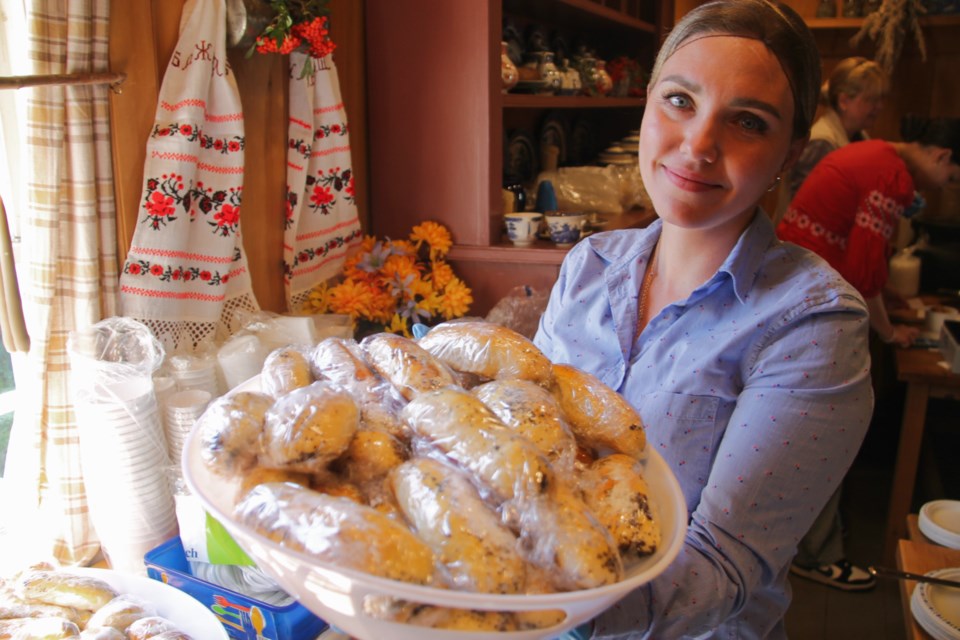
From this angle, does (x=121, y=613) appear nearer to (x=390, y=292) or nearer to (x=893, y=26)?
(x=390, y=292)

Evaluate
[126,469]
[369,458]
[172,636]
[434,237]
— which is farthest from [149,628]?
[434,237]

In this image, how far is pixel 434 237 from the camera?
6.41 feet

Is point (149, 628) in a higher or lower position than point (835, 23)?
lower

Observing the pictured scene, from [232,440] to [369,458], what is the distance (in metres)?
0.09

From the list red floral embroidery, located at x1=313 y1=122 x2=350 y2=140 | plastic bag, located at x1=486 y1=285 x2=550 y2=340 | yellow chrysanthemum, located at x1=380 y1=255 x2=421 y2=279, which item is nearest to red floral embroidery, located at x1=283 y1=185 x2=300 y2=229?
red floral embroidery, located at x1=313 y1=122 x2=350 y2=140

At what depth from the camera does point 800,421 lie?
78 cm

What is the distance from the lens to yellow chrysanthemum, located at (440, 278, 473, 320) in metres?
1.85

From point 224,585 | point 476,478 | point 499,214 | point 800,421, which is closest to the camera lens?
point 476,478

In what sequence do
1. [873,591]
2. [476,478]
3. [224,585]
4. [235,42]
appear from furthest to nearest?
[873,591]
[235,42]
[224,585]
[476,478]

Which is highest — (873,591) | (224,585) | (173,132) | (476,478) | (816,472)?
(173,132)

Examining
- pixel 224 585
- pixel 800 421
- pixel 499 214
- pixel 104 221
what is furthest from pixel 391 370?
pixel 499 214

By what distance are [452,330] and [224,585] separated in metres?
0.63

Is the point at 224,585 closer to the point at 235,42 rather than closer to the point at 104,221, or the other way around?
the point at 104,221

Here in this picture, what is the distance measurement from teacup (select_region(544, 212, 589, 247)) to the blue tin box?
1.14m
